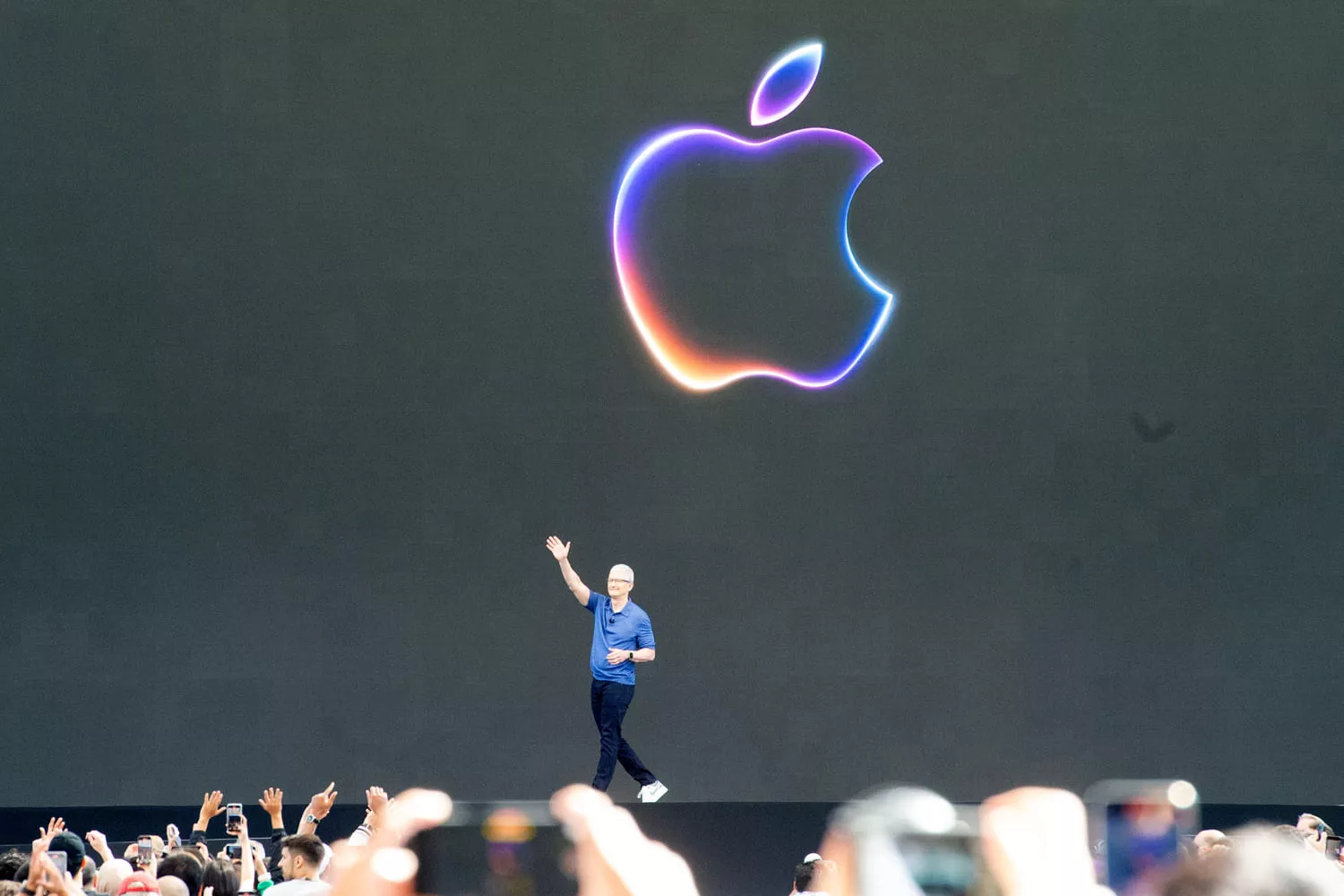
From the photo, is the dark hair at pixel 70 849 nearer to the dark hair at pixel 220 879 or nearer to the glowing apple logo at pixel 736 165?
the dark hair at pixel 220 879

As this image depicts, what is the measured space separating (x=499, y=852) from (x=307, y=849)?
2.22 metres

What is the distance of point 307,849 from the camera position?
2.99 m

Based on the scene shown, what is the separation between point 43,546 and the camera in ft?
25.8

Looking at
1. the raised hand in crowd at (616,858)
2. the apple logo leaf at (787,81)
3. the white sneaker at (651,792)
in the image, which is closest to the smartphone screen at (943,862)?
the raised hand in crowd at (616,858)

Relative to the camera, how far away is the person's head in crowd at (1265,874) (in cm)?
71

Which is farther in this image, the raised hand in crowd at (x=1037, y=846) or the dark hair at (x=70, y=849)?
the dark hair at (x=70, y=849)

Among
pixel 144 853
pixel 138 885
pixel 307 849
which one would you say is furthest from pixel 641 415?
pixel 138 885

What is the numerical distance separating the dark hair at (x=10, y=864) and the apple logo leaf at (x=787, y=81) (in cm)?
587

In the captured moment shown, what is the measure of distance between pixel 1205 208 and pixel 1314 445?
56.4 inches

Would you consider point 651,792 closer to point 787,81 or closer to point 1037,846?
point 787,81

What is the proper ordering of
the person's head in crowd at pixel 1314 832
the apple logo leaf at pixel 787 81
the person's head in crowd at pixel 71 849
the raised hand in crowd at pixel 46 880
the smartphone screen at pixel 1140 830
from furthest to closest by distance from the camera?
the apple logo leaf at pixel 787 81 → the person's head in crowd at pixel 1314 832 → the person's head in crowd at pixel 71 849 → the raised hand in crowd at pixel 46 880 → the smartphone screen at pixel 1140 830

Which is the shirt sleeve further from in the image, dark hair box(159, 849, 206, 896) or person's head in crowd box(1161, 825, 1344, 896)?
person's head in crowd box(1161, 825, 1344, 896)

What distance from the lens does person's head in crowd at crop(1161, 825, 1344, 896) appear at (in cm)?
71

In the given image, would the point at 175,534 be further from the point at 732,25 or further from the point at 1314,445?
the point at 1314,445
